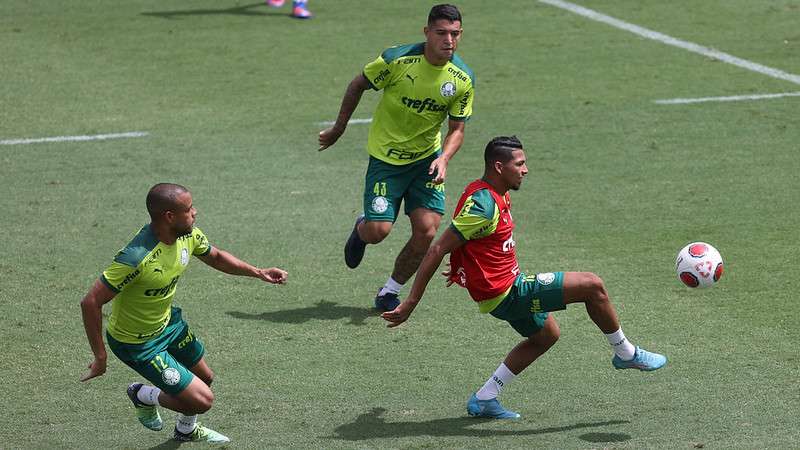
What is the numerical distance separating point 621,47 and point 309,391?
Answer: 1242cm

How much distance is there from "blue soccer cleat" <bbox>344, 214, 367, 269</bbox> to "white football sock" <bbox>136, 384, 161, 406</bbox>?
3365mm

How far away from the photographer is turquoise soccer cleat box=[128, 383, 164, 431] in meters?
8.32

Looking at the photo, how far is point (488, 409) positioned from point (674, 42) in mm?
13150

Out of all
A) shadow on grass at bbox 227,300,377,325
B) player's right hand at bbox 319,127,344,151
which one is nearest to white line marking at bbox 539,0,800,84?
player's right hand at bbox 319,127,344,151

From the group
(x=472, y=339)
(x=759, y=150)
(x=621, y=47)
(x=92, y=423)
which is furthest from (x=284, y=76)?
(x=92, y=423)

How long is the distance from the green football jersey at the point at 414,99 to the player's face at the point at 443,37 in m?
0.18

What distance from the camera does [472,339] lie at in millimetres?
10219

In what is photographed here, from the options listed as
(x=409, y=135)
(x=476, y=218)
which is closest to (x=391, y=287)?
(x=409, y=135)

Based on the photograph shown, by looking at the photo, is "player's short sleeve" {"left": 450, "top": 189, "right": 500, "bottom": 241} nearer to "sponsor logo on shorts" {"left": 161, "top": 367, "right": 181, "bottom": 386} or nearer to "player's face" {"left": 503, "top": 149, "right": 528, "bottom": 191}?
"player's face" {"left": 503, "top": 149, "right": 528, "bottom": 191}

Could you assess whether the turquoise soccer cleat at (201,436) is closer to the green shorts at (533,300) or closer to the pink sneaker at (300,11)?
the green shorts at (533,300)

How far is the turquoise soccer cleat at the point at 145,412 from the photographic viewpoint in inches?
328

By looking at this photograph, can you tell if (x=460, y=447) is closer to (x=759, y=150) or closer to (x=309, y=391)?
(x=309, y=391)

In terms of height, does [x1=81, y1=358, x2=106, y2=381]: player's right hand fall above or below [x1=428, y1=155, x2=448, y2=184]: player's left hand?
below

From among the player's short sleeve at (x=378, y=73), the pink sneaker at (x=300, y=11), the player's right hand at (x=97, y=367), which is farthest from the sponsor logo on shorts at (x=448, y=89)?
the pink sneaker at (x=300, y=11)
